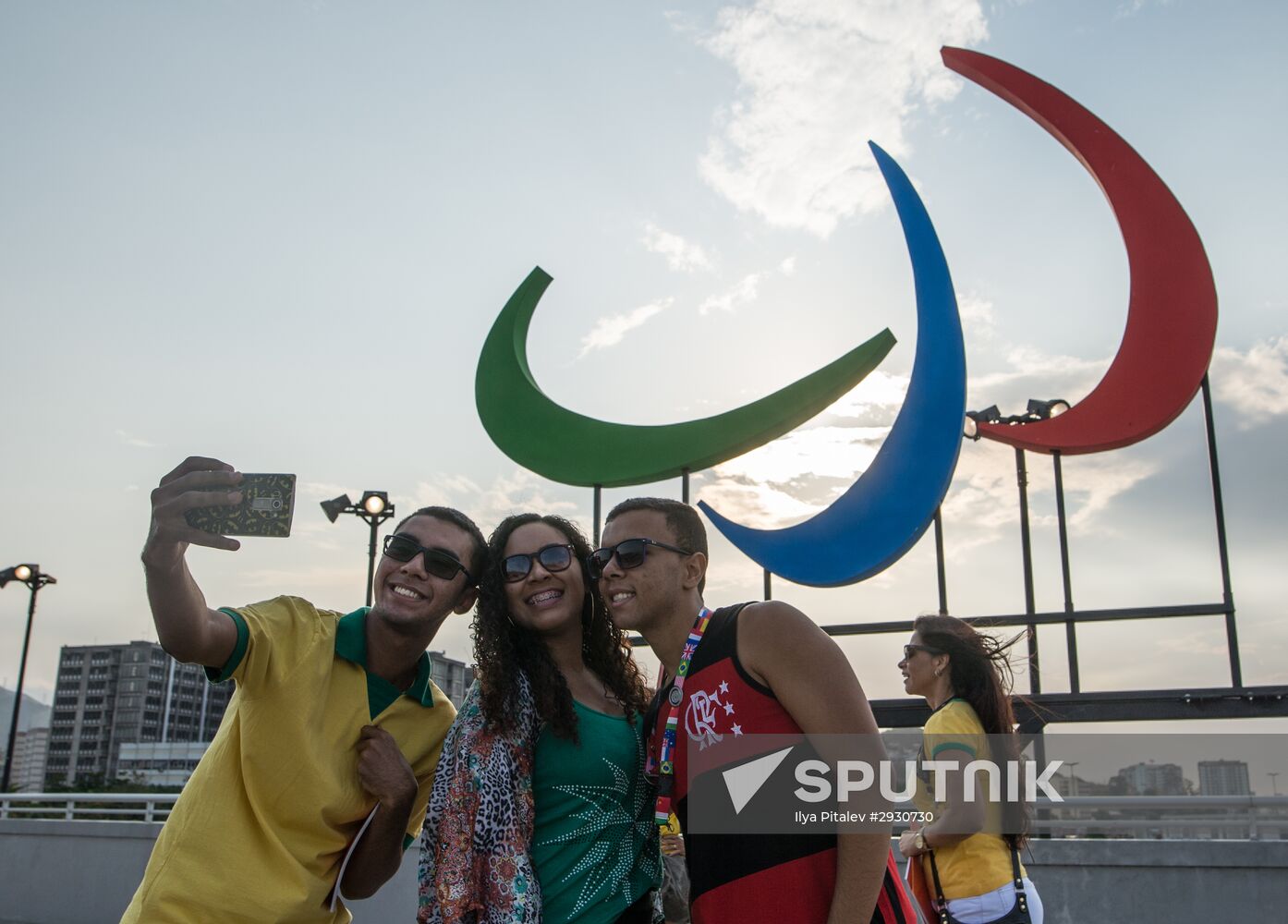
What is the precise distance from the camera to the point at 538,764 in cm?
275

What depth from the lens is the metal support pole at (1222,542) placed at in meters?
9.95

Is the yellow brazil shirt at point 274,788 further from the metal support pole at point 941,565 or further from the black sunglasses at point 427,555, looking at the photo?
the metal support pole at point 941,565

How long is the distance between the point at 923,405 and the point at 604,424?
11.5 ft

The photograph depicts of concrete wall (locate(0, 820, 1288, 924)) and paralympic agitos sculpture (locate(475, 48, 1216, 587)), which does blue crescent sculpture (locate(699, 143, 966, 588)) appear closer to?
paralympic agitos sculpture (locate(475, 48, 1216, 587))

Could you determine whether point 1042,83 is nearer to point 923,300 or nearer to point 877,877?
point 923,300

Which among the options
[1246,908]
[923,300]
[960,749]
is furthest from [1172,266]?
[960,749]

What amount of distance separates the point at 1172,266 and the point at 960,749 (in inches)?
296

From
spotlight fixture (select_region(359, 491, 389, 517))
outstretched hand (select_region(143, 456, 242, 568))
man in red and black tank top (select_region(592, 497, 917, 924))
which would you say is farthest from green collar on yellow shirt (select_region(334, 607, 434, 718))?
spotlight fixture (select_region(359, 491, 389, 517))

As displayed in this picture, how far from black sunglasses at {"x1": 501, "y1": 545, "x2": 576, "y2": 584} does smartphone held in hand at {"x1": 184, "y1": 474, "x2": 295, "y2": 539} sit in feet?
2.38

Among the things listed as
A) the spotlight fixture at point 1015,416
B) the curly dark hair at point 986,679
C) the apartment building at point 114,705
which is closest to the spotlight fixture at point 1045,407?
the spotlight fixture at point 1015,416

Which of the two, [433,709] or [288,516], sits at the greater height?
[288,516]

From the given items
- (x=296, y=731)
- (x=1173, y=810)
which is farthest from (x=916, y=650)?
(x=1173, y=810)

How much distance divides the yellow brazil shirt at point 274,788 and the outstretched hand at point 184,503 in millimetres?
364

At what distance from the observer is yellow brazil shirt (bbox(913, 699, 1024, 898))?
13.4 feet
